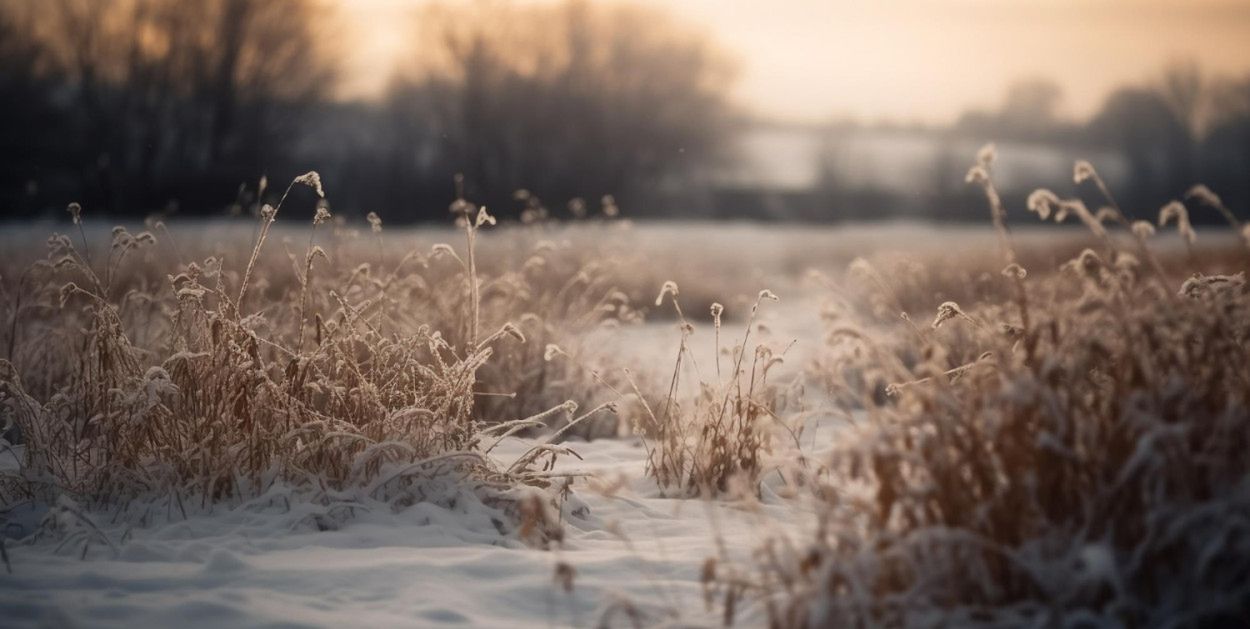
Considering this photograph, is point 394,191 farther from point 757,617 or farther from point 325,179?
point 757,617

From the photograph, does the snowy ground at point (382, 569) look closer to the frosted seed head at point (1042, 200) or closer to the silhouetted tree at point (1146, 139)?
the frosted seed head at point (1042, 200)

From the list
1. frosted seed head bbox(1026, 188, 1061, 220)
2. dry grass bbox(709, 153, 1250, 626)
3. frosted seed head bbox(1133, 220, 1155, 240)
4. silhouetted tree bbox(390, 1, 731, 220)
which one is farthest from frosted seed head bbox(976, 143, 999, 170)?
silhouetted tree bbox(390, 1, 731, 220)

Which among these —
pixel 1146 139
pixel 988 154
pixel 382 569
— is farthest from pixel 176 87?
pixel 1146 139

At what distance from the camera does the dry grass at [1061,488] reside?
6.21ft

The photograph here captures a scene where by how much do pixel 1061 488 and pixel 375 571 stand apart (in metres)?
1.83

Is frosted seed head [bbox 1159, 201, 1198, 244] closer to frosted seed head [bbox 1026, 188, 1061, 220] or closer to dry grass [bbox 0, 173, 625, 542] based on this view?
frosted seed head [bbox 1026, 188, 1061, 220]

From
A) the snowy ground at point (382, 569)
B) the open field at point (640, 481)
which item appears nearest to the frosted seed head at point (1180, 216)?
the open field at point (640, 481)

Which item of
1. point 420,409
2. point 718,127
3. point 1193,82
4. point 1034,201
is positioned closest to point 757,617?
point 1034,201

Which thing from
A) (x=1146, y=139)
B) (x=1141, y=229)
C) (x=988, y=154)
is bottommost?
(x=1141, y=229)

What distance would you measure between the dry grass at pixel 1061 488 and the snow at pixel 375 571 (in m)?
0.27

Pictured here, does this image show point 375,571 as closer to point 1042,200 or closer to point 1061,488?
point 1061,488

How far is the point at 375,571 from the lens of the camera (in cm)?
272

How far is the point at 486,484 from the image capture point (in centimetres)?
344

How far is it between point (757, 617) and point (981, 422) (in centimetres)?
72
